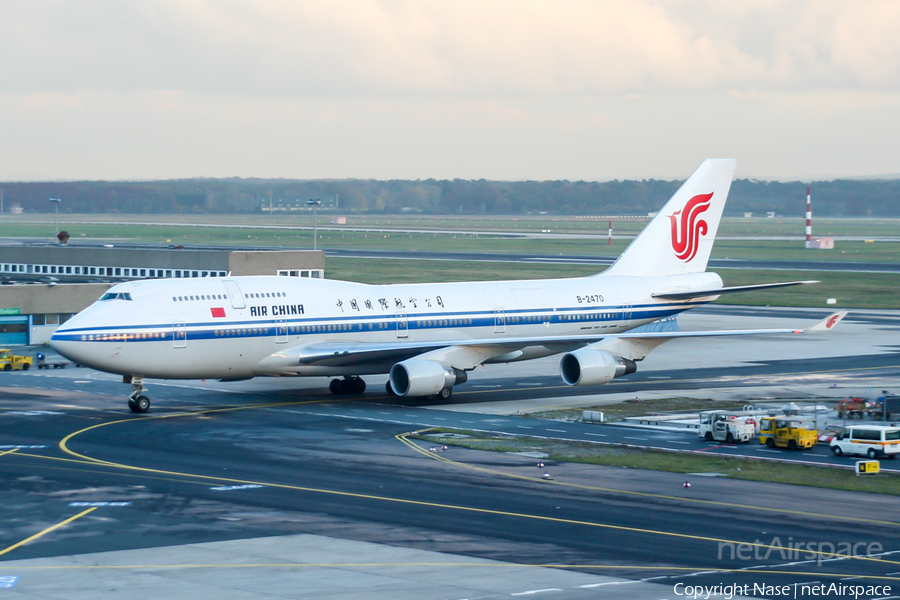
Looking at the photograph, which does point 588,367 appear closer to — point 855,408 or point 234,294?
point 855,408

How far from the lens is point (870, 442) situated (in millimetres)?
34969

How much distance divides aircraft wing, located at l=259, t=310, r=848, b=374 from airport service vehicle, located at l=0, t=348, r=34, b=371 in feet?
66.4

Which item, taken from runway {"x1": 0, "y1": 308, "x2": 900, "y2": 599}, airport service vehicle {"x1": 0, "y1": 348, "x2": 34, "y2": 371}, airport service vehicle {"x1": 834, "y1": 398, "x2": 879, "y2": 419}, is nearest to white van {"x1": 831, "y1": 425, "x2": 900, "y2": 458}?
runway {"x1": 0, "y1": 308, "x2": 900, "y2": 599}

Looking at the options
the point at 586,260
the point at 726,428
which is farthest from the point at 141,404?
the point at 586,260

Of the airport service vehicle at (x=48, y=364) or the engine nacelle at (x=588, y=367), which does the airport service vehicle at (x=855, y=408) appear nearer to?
the engine nacelle at (x=588, y=367)

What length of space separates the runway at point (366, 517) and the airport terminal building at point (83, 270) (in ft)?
73.3

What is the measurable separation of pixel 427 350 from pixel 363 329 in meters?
2.93

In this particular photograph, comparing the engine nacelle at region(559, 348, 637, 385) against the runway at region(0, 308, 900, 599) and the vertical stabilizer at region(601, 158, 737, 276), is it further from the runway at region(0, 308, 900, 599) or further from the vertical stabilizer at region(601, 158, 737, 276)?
the vertical stabilizer at region(601, 158, 737, 276)

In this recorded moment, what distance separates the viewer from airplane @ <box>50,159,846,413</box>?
140 feet

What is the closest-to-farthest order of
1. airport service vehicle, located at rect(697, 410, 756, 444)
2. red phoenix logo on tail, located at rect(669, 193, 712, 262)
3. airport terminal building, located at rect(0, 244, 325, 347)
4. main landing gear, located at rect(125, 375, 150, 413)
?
airport service vehicle, located at rect(697, 410, 756, 444), main landing gear, located at rect(125, 375, 150, 413), red phoenix logo on tail, located at rect(669, 193, 712, 262), airport terminal building, located at rect(0, 244, 325, 347)

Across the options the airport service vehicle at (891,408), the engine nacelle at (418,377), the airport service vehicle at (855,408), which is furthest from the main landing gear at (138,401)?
the airport service vehicle at (891,408)

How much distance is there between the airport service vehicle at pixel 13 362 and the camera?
58812 mm

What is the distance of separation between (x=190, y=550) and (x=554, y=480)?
11.2m

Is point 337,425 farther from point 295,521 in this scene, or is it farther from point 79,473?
point 295,521
